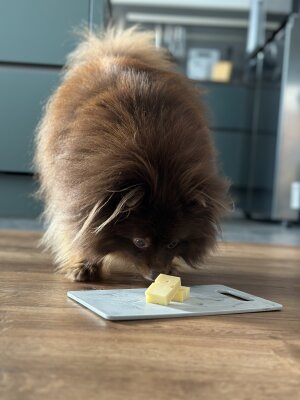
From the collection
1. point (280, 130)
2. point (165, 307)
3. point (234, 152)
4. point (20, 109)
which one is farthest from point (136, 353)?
point (234, 152)

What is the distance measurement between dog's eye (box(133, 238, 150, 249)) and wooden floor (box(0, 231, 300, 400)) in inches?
7.7

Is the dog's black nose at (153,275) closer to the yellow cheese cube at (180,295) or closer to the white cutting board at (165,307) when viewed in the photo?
the white cutting board at (165,307)

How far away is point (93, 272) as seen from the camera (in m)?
1.64

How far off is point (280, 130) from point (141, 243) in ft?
8.01

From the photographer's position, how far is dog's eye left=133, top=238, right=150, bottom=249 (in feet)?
4.78

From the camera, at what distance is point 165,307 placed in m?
1.26

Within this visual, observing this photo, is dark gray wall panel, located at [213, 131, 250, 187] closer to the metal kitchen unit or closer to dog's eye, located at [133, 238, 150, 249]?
the metal kitchen unit

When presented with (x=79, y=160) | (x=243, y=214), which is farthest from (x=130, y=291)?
(x=243, y=214)

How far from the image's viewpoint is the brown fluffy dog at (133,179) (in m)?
1.42

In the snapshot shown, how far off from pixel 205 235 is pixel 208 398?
82 centimetres

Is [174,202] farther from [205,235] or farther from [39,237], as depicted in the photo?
[39,237]

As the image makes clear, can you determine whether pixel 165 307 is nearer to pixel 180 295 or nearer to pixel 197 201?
pixel 180 295

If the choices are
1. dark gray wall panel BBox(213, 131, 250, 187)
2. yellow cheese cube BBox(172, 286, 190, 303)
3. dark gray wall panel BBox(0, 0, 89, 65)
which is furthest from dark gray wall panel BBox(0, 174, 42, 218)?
dark gray wall panel BBox(213, 131, 250, 187)

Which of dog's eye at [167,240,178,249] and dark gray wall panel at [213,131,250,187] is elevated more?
dark gray wall panel at [213,131,250,187]
